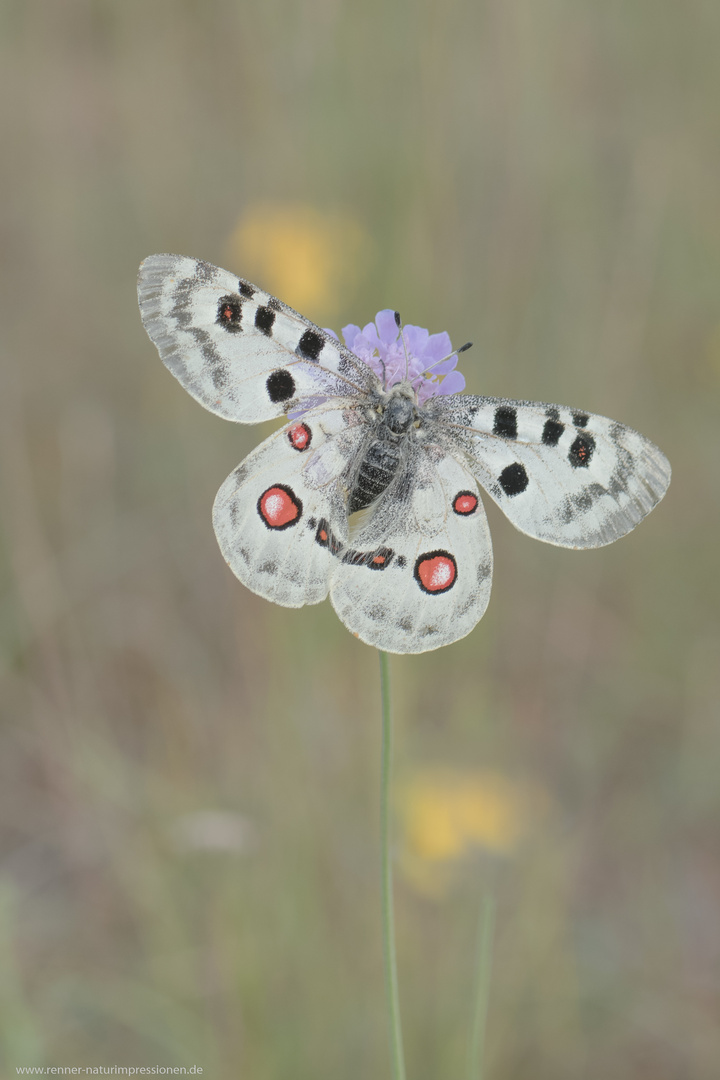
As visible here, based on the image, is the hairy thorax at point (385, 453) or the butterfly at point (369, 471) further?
the hairy thorax at point (385, 453)

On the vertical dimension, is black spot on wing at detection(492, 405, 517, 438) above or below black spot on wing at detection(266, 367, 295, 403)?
below

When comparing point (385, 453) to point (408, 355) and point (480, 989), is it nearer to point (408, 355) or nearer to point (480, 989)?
point (408, 355)

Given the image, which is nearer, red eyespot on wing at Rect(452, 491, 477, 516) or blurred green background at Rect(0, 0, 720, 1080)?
red eyespot on wing at Rect(452, 491, 477, 516)

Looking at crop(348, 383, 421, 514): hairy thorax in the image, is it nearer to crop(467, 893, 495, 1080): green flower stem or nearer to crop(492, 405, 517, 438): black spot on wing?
crop(492, 405, 517, 438): black spot on wing

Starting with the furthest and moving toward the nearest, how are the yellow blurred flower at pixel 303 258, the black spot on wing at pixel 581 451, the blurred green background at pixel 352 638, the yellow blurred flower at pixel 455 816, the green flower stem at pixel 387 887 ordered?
the yellow blurred flower at pixel 303 258 < the yellow blurred flower at pixel 455 816 < the blurred green background at pixel 352 638 < the black spot on wing at pixel 581 451 < the green flower stem at pixel 387 887

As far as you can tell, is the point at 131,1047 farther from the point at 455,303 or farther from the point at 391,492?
the point at 455,303

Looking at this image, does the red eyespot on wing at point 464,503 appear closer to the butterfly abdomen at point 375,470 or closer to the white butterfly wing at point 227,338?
the butterfly abdomen at point 375,470

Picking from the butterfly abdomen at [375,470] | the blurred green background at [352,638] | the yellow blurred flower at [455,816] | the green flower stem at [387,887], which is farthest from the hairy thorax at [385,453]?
the yellow blurred flower at [455,816]

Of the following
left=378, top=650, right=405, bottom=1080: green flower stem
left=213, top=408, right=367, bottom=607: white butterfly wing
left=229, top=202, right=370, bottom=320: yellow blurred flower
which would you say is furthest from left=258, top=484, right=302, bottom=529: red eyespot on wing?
left=229, top=202, right=370, bottom=320: yellow blurred flower
